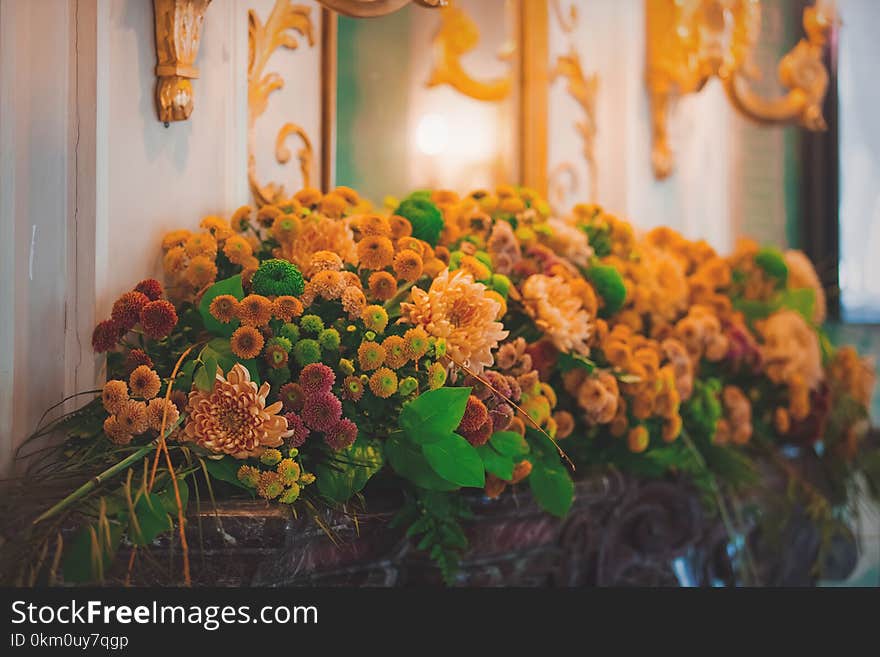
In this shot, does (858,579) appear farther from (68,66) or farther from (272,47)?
(68,66)

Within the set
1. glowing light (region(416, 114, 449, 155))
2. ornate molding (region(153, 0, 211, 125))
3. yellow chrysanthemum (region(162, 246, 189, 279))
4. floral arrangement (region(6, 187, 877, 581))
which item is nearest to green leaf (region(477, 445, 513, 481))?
floral arrangement (region(6, 187, 877, 581))

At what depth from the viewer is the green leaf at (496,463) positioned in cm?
114

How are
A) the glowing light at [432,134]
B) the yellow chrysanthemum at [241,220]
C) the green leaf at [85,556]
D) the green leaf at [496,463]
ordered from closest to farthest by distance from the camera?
1. the green leaf at [85,556]
2. the green leaf at [496,463]
3. the yellow chrysanthemum at [241,220]
4. the glowing light at [432,134]

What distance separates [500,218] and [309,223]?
0.35m

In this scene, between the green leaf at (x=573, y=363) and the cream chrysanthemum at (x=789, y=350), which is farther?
the cream chrysanthemum at (x=789, y=350)

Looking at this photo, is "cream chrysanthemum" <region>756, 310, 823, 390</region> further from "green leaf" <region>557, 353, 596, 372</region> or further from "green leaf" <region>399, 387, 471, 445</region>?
"green leaf" <region>399, 387, 471, 445</region>

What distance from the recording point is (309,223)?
120 cm

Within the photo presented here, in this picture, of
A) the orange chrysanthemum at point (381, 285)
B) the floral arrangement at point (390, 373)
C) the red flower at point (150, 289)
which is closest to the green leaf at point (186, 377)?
the floral arrangement at point (390, 373)

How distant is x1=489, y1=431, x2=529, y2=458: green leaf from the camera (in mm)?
1153

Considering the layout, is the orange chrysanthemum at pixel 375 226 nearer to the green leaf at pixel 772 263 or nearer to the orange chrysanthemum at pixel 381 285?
the orange chrysanthemum at pixel 381 285

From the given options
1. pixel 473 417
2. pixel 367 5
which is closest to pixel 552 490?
pixel 473 417

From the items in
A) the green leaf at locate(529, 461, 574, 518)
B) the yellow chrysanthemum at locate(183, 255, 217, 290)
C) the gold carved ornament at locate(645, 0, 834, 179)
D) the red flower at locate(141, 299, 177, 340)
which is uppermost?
the gold carved ornament at locate(645, 0, 834, 179)

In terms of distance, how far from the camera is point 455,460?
1036mm

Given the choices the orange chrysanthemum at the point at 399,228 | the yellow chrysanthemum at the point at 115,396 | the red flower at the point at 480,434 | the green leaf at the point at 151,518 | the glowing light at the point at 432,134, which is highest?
the glowing light at the point at 432,134
